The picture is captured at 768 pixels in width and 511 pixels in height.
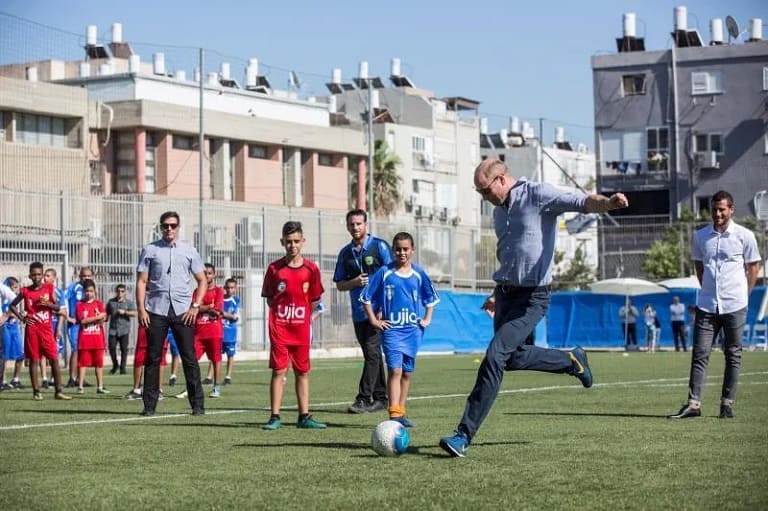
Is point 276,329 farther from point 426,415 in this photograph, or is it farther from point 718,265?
point 718,265

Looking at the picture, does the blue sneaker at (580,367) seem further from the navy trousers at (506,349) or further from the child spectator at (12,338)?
the child spectator at (12,338)

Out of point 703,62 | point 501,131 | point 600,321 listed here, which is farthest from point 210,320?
point 501,131

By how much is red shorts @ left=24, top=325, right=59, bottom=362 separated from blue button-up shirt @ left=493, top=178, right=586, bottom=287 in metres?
11.7

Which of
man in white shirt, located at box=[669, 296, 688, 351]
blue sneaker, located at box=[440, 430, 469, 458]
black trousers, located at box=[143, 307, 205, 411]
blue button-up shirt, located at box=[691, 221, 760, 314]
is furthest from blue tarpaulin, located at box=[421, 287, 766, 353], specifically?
blue sneaker, located at box=[440, 430, 469, 458]

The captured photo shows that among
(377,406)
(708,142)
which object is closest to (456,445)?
(377,406)

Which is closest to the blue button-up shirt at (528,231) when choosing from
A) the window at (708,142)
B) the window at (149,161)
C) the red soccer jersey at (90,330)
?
the red soccer jersey at (90,330)

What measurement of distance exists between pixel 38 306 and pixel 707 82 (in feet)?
198

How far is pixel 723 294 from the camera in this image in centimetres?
1374

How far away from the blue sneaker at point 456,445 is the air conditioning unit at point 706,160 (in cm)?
6651

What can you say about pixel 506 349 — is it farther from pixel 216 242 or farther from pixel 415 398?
pixel 216 242

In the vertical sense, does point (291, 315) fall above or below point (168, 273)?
below

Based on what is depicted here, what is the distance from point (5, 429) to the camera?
13375mm

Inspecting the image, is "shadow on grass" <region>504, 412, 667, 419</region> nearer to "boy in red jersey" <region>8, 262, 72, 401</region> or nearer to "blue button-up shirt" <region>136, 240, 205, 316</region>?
"blue button-up shirt" <region>136, 240, 205, 316</region>

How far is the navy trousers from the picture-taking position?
10.0 m
